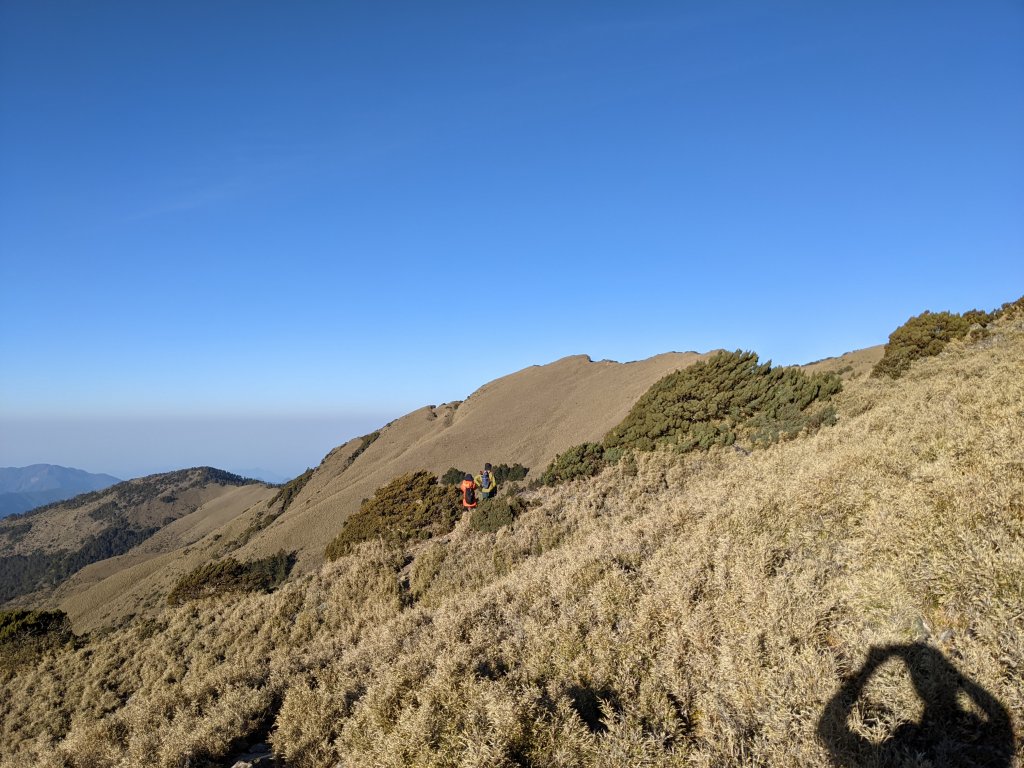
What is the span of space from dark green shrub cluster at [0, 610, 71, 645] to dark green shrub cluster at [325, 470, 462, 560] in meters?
11.2

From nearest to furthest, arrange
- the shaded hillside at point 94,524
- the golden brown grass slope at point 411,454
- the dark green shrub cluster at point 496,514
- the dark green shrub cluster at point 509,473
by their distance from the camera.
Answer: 1. the dark green shrub cluster at point 496,514
2. the dark green shrub cluster at point 509,473
3. the golden brown grass slope at point 411,454
4. the shaded hillside at point 94,524

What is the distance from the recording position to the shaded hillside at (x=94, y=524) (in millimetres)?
83312

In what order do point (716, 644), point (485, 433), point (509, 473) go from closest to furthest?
point (716, 644) → point (509, 473) → point (485, 433)

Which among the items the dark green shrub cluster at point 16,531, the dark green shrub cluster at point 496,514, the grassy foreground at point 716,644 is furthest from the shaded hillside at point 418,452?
the dark green shrub cluster at point 16,531

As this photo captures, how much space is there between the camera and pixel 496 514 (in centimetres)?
1555

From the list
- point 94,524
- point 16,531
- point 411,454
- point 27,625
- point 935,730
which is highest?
point 411,454

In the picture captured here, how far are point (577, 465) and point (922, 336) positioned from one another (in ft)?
51.6

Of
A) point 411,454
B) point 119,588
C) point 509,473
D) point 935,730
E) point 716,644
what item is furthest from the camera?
point 411,454

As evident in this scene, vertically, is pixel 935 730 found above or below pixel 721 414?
below

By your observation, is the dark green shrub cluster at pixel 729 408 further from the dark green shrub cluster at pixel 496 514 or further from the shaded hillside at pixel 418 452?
the shaded hillside at pixel 418 452

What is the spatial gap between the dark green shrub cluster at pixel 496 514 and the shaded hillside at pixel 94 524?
87573 millimetres

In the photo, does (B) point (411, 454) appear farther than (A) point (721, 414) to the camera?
Yes

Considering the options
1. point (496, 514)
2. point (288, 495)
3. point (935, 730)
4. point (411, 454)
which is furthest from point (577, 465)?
point (288, 495)

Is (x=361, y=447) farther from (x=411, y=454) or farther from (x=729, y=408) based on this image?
(x=729, y=408)
